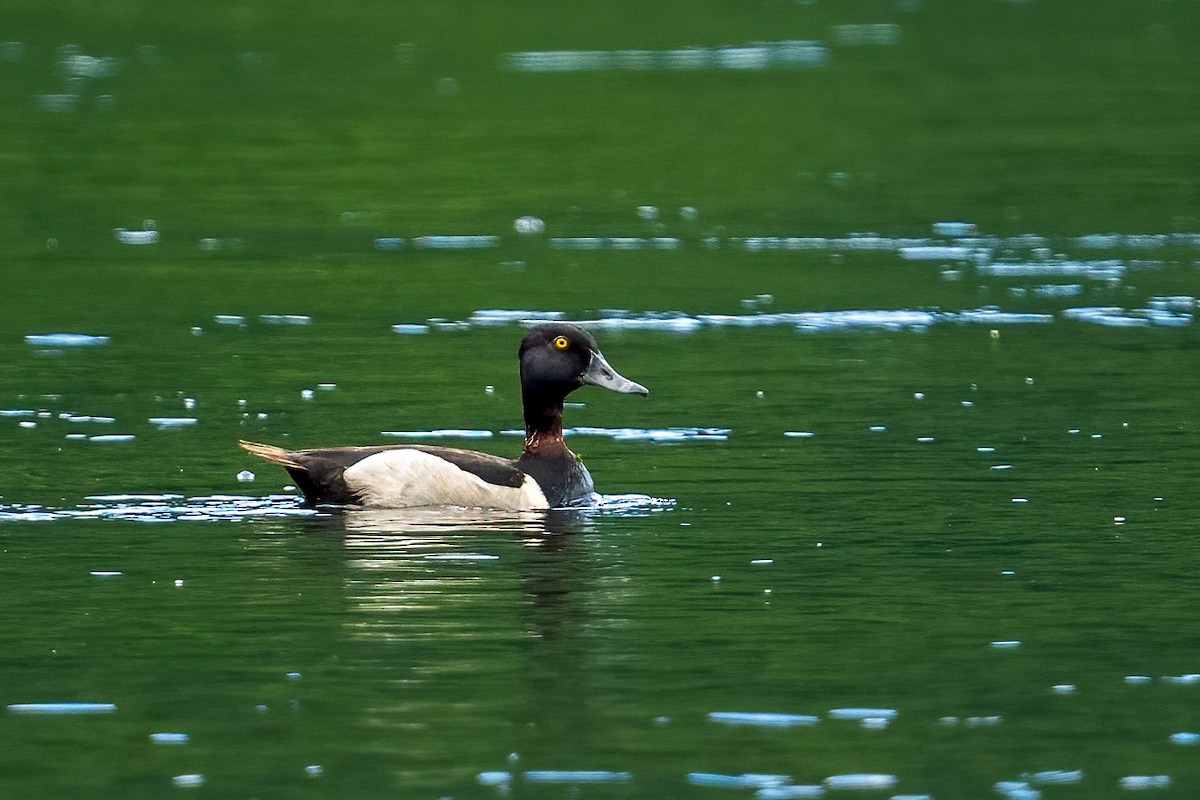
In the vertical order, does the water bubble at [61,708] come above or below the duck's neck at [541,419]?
below

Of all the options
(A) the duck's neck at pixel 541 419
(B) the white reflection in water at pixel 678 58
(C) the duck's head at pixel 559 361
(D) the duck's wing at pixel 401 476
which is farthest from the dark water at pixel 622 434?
(B) the white reflection in water at pixel 678 58

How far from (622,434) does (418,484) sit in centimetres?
341

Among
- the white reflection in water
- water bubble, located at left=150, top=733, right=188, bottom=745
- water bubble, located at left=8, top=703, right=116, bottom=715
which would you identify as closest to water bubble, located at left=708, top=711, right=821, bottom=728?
water bubble, located at left=150, top=733, right=188, bottom=745

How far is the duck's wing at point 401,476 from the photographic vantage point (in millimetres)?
15672

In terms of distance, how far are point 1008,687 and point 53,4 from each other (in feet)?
146

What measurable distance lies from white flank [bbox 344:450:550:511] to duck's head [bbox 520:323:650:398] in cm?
100

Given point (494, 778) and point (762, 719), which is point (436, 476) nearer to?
point (762, 719)

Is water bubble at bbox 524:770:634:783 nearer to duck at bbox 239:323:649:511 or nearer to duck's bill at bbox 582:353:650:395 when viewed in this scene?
duck at bbox 239:323:649:511

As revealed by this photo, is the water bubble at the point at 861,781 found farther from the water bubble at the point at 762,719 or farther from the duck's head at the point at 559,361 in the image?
the duck's head at the point at 559,361

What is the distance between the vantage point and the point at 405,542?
1479 centimetres

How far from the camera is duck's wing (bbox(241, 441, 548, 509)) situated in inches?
617

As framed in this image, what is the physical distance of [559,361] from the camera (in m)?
16.7

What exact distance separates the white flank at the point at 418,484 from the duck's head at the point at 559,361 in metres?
1.00

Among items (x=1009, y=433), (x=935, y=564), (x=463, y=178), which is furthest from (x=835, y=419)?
(x=463, y=178)
